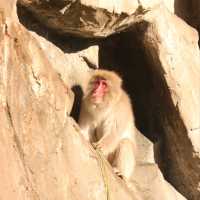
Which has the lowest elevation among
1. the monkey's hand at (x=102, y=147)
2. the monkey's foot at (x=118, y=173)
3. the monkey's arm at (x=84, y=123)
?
the monkey's foot at (x=118, y=173)

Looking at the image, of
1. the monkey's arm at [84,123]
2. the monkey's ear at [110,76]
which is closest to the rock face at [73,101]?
the monkey's ear at [110,76]

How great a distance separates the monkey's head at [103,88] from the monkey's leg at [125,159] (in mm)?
412

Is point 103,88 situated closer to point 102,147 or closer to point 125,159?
point 102,147

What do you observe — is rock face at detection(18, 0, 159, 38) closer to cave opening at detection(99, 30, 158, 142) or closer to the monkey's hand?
cave opening at detection(99, 30, 158, 142)

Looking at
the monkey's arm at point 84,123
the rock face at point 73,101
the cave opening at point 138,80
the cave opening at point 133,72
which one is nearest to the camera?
the rock face at point 73,101

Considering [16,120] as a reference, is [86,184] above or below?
below

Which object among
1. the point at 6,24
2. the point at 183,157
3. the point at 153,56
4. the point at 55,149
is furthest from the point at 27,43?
the point at 183,157

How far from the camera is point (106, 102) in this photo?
26.3ft

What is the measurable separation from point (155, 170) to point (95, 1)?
72.8 inches

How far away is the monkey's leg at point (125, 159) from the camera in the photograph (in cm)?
769

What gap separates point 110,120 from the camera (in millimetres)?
8078

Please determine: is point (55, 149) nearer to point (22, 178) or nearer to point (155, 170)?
point (22, 178)

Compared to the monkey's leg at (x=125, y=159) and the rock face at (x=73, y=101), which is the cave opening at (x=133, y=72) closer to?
the rock face at (x=73, y=101)

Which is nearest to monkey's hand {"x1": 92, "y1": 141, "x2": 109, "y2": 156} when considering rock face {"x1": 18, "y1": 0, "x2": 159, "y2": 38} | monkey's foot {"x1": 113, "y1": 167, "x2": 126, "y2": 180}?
monkey's foot {"x1": 113, "y1": 167, "x2": 126, "y2": 180}
